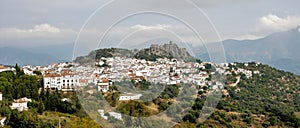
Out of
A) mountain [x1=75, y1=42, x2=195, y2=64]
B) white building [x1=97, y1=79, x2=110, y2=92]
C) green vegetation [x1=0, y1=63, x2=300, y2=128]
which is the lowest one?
green vegetation [x1=0, y1=63, x2=300, y2=128]

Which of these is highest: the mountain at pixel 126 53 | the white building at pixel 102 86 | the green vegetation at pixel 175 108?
the mountain at pixel 126 53

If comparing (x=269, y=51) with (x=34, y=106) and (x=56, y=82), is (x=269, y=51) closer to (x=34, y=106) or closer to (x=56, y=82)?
(x=56, y=82)

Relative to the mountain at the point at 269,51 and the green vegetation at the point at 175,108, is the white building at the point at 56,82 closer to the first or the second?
the green vegetation at the point at 175,108

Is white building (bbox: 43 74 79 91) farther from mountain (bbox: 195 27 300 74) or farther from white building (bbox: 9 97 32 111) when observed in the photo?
mountain (bbox: 195 27 300 74)

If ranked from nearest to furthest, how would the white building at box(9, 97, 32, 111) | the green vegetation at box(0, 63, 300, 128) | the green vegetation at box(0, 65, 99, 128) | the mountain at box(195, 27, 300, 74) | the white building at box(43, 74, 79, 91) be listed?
the green vegetation at box(0, 63, 300, 128), the green vegetation at box(0, 65, 99, 128), the white building at box(9, 97, 32, 111), the white building at box(43, 74, 79, 91), the mountain at box(195, 27, 300, 74)

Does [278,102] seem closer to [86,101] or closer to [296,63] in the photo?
[86,101]

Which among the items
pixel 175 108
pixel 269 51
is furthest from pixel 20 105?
pixel 269 51

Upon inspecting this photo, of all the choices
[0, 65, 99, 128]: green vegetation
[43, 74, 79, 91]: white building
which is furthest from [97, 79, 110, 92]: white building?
[43, 74, 79, 91]: white building

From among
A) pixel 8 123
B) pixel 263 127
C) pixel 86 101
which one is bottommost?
pixel 263 127

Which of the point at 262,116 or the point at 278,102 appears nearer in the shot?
the point at 262,116

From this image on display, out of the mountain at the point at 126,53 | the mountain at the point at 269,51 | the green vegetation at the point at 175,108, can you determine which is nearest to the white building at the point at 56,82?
the green vegetation at the point at 175,108

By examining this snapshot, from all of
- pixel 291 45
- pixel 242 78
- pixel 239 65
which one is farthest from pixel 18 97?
pixel 291 45
